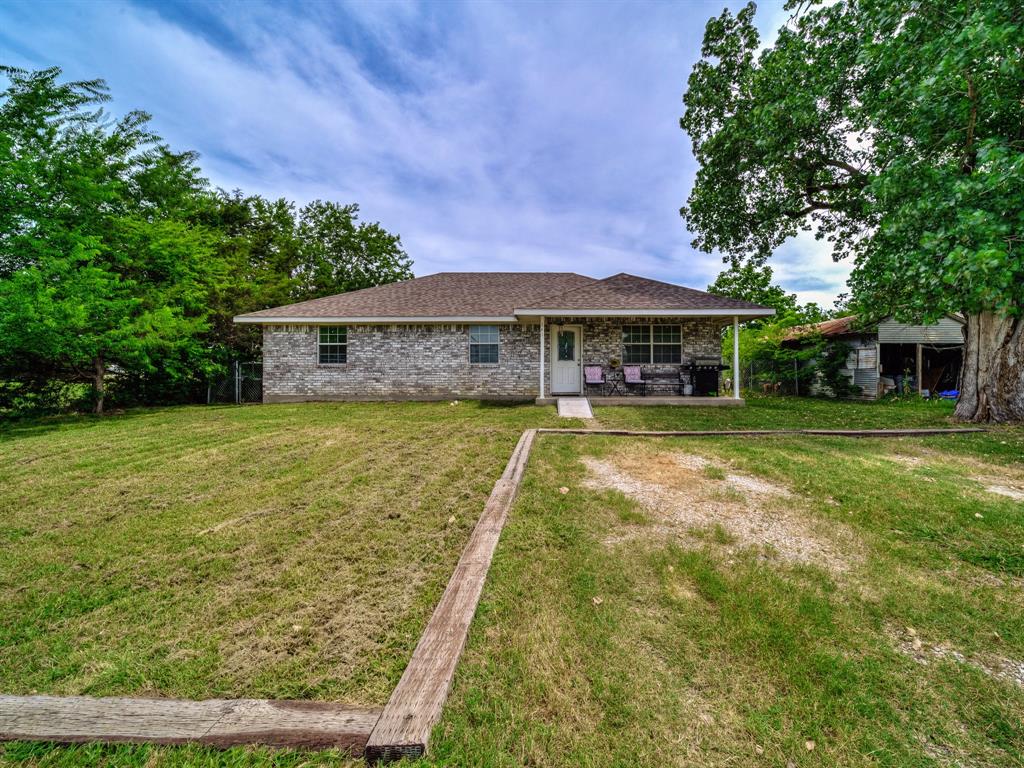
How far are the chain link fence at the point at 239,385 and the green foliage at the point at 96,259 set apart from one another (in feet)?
1.81

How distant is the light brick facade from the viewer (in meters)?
11.8

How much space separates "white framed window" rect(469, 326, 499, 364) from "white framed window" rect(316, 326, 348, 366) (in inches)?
157

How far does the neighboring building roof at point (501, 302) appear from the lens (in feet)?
33.3

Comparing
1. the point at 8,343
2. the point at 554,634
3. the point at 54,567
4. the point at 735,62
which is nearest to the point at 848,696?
the point at 554,634

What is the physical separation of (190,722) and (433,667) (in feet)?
2.85

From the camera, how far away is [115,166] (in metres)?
10.7

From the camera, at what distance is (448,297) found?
12.8 meters

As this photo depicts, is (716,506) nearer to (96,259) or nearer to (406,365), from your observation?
(406,365)

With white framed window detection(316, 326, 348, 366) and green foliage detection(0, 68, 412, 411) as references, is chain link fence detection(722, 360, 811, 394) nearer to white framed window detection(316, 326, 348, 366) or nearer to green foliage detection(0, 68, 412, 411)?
white framed window detection(316, 326, 348, 366)

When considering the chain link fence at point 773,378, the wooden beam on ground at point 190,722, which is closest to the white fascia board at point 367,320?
the chain link fence at point 773,378

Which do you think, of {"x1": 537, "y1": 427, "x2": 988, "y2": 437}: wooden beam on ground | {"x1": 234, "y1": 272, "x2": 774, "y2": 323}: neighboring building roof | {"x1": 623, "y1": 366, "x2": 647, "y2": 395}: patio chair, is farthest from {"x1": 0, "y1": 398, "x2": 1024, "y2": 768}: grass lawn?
{"x1": 623, "y1": 366, "x2": 647, "y2": 395}: patio chair

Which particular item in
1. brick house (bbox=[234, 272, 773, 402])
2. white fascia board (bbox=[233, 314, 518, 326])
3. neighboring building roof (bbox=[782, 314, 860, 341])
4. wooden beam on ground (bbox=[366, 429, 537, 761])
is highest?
neighboring building roof (bbox=[782, 314, 860, 341])

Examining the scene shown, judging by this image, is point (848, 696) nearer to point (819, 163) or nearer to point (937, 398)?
point (819, 163)

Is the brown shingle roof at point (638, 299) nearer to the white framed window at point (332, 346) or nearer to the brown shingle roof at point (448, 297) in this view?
the brown shingle roof at point (448, 297)
